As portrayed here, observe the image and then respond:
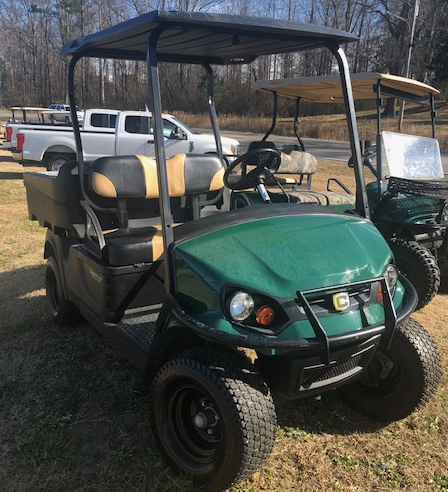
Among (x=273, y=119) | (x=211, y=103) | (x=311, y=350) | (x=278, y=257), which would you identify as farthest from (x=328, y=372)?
(x=273, y=119)

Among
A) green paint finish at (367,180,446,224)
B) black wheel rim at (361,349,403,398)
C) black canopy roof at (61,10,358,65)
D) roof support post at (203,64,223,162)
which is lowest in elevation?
black wheel rim at (361,349,403,398)

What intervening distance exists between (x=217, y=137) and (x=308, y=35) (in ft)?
5.30

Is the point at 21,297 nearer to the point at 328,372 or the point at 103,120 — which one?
the point at 328,372

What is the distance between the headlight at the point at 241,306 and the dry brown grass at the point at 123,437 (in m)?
0.82

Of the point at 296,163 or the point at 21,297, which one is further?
the point at 296,163

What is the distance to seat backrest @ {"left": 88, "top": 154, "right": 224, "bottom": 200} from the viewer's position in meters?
3.09

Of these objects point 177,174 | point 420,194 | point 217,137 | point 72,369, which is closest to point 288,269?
point 177,174

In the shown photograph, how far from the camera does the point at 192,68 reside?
1137 inches

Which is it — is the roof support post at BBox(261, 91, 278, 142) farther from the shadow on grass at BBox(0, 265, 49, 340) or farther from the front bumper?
the front bumper

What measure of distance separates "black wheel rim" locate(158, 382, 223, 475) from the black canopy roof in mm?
1581

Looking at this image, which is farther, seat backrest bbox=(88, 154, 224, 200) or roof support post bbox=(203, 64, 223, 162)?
roof support post bbox=(203, 64, 223, 162)

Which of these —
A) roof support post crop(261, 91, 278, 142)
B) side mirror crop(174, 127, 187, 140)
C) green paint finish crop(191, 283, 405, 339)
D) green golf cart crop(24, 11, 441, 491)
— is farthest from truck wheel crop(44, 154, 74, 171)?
green paint finish crop(191, 283, 405, 339)

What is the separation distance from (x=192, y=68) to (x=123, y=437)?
28.9 metres

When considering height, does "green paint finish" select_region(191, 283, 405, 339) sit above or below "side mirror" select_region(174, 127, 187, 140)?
above
